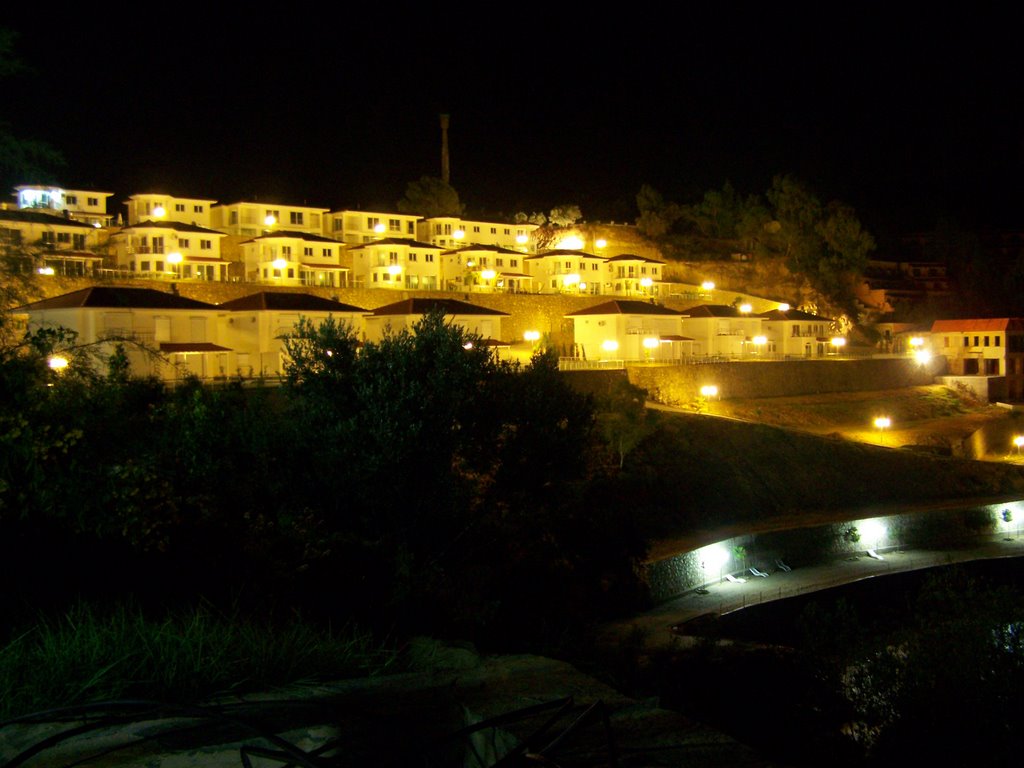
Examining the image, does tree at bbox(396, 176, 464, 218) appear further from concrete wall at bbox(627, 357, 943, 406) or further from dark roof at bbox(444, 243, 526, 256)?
concrete wall at bbox(627, 357, 943, 406)

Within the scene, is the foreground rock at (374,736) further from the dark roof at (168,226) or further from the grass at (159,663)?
the dark roof at (168,226)

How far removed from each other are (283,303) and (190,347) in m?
4.95

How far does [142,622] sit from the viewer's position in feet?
16.3

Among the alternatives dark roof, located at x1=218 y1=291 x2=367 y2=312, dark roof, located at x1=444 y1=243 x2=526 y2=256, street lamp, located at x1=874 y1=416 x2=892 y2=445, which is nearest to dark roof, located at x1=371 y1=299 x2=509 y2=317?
dark roof, located at x1=218 y1=291 x2=367 y2=312

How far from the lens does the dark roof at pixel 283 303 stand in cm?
3475

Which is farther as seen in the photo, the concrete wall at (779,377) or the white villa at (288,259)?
the white villa at (288,259)

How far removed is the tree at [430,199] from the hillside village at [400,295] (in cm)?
359

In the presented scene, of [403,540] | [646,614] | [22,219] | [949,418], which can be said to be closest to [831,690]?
[403,540]

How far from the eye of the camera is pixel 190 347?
1222 inches

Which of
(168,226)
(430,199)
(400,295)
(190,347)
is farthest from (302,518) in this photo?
(430,199)

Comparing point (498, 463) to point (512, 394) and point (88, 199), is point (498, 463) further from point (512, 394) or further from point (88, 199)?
point (88, 199)

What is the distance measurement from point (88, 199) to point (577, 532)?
41.5 meters

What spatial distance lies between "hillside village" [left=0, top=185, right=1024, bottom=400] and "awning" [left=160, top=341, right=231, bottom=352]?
0.10 metres

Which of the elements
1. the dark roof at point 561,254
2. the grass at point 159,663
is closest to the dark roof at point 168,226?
the dark roof at point 561,254
